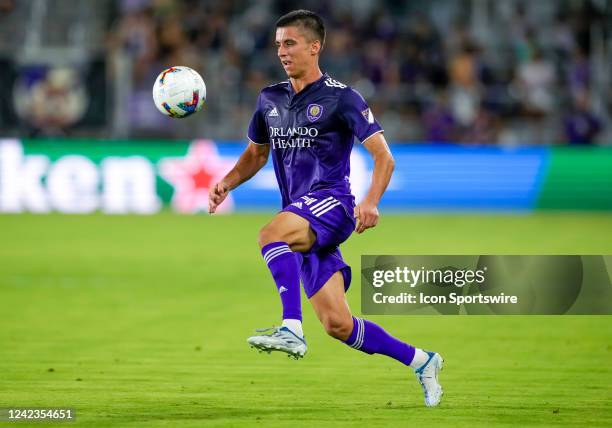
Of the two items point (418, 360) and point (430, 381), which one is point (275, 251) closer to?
point (418, 360)

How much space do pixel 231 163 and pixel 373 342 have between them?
14170mm

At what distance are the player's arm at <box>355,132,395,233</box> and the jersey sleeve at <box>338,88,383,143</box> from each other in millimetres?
48

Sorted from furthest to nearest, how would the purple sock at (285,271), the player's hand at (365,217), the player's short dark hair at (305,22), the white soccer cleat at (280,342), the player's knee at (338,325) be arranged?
the player's short dark hair at (305,22) < the player's knee at (338,325) < the purple sock at (285,271) < the player's hand at (365,217) < the white soccer cleat at (280,342)

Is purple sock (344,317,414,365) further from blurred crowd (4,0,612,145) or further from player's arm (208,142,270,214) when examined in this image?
blurred crowd (4,0,612,145)

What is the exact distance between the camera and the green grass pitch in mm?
6836

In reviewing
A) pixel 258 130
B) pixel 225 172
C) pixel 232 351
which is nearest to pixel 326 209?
pixel 258 130

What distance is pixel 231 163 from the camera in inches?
824

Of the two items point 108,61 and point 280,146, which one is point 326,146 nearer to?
point 280,146

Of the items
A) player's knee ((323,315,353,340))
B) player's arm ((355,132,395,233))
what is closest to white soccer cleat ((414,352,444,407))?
player's knee ((323,315,353,340))

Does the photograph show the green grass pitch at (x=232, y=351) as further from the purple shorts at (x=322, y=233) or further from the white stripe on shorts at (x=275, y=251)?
the white stripe on shorts at (x=275, y=251)

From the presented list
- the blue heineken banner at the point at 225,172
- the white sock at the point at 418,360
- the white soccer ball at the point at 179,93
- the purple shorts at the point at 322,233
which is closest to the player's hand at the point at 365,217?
the purple shorts at the point at 322,233

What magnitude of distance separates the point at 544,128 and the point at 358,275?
32.7ft

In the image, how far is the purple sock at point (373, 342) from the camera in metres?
6.91

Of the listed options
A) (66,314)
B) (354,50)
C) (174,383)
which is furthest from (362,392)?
(354,50)
